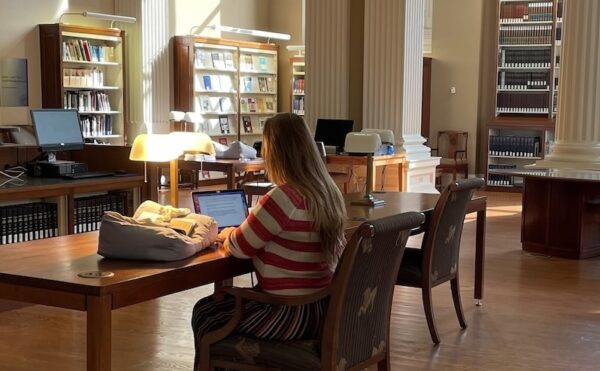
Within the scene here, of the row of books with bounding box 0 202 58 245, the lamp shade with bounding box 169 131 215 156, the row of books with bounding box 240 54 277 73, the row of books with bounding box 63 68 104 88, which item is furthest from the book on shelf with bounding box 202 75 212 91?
the lamp shade with bounding box 169 131 215 156

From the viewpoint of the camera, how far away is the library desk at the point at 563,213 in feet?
23.1

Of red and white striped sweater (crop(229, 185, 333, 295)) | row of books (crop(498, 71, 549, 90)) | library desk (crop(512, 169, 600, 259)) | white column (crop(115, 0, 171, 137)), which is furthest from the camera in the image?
row of books (crop(498, 71, 549, 90))

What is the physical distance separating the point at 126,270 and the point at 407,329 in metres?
2.40

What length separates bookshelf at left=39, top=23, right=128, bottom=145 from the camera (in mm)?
10695

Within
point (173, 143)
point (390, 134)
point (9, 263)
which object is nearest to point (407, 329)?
point (173, 143)

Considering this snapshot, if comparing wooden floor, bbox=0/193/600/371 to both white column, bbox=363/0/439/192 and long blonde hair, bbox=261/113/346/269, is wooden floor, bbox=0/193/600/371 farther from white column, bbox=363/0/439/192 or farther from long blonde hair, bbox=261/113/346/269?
white column, bbox=363/0/439/192

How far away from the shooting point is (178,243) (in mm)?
2994

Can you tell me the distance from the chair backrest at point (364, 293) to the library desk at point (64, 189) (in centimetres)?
276

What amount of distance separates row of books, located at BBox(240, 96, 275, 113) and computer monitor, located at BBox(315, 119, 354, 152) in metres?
5.51

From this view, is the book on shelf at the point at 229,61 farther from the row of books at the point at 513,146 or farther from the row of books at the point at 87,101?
the row of books at the point at 513,146

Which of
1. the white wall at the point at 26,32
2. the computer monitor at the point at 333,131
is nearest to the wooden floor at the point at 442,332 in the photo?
the computer monitor at the point at 333,131

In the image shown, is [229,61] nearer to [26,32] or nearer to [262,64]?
[262,64]

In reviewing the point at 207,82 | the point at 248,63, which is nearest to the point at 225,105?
the point at 207,82

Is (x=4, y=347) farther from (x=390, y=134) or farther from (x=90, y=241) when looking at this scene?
(x=390, y=134)
